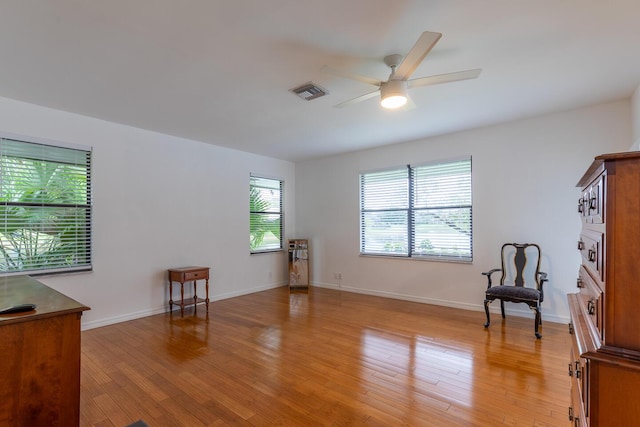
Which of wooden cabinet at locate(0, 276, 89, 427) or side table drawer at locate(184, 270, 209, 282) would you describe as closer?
wooden cabinet at locate(0, 276, 89, 427)

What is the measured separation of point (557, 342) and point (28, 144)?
243 inches

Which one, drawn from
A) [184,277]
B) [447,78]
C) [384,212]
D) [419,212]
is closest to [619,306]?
[447,78]

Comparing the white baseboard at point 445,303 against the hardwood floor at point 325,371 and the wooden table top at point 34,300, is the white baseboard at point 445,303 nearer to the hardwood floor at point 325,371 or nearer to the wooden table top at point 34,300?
the hardwood floor at point 325,371

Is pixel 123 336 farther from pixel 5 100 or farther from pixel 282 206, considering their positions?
pixel 282 206

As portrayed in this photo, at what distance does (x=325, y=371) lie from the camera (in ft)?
8.71

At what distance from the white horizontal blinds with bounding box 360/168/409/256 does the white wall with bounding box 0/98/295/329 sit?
7.05 feet

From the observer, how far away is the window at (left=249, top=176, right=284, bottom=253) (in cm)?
589

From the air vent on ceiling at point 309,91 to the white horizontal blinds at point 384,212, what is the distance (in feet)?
8.32

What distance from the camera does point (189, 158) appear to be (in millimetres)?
4883

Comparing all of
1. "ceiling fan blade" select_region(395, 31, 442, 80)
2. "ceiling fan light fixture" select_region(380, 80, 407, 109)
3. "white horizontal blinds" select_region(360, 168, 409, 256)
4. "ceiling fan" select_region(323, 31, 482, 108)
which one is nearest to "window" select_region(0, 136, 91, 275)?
"ceiling fan" select_region(323, 31, 482, 108)

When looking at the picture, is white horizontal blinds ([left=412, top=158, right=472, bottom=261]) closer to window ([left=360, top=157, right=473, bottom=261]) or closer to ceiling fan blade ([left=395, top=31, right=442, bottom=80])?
window ([left=360, top=157, right=473, bottom=261])

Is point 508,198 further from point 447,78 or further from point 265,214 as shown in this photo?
point 265,214

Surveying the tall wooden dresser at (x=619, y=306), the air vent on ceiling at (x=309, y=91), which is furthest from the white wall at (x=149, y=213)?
the tall wooden dresser at (x=619, y=306)

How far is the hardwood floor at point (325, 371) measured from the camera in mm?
2074
